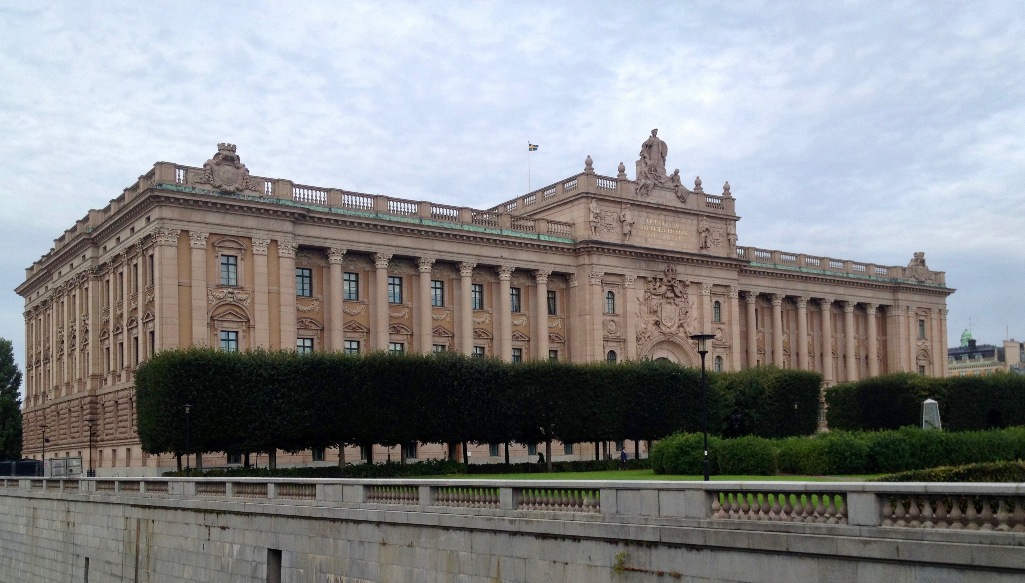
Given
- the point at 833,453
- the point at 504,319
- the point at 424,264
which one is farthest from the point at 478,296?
the point at 833,453

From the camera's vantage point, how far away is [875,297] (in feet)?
346

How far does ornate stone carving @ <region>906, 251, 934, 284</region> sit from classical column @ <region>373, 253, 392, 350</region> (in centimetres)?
6046

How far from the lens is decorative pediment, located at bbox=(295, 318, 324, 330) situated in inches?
2694

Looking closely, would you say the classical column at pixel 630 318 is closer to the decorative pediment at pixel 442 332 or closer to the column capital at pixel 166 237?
the decorative pediment at pixel 442 332

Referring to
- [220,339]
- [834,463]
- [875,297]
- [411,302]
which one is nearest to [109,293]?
[220,339]

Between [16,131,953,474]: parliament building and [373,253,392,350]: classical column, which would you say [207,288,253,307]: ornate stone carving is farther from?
[373,253,392,350]: classical column

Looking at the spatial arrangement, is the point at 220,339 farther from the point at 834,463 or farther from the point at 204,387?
the point at 834,463

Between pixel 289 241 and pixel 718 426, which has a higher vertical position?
pixel 289 241

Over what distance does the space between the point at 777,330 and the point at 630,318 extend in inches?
836

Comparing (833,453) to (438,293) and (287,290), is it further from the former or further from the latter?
(438,293)

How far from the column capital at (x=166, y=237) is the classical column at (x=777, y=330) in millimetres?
54475

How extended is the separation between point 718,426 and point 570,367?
12274 mm

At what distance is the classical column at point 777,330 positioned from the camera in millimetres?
96625

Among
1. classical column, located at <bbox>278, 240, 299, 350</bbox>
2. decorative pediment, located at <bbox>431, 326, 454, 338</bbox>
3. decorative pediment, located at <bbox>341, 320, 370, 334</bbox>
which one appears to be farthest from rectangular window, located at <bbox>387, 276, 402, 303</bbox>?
classical column, located at <bbox>278, 240, 299, 350</bbox>
